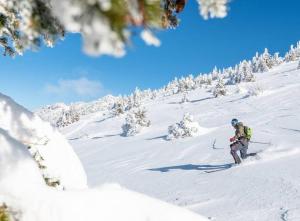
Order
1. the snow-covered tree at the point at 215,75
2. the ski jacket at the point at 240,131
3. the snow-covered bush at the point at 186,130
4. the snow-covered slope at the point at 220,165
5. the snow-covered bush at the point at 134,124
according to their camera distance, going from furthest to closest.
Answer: the snow-covered tree at the point at 215,75, the snow-covered bush at the point at 134,124, the snow-covered bush at the point at 186,130, the ski jacket at the point at 240,131, the snow-covered slope at the point at 220,165

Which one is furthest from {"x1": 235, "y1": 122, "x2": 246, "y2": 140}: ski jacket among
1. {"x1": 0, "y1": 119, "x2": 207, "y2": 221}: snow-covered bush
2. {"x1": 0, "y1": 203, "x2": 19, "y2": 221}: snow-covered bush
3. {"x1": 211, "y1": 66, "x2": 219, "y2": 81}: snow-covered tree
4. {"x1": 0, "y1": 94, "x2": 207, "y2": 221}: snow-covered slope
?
{"x1": 211, "y1": 66, "x2": 219, "y2": 81}: snow-covered tree

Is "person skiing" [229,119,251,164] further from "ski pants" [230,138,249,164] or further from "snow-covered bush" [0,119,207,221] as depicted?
"snow-covered bush" [0,119,207,221]

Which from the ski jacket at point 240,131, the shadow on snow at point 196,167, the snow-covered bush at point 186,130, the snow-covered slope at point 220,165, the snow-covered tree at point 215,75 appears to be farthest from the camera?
the snow-covered tree at point 215,75

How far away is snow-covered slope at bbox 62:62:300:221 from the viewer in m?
10.3

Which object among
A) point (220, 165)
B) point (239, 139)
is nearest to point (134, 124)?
point (220, 165)

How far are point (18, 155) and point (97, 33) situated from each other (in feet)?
9.03

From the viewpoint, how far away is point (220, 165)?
17453 mm

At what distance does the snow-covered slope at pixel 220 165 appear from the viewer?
1030 cm

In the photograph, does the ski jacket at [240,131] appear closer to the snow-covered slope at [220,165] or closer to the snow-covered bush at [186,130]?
the snow-covered slope at [220,165]

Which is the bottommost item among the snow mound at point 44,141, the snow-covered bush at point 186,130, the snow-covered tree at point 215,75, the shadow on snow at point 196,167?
the snow mound at point 44,141

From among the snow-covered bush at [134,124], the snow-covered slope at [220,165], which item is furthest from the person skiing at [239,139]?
the snow-covered bush at [134,124]

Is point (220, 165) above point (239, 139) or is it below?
below

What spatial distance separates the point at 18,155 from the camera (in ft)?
14.0

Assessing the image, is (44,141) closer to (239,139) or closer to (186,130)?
(239,139)
